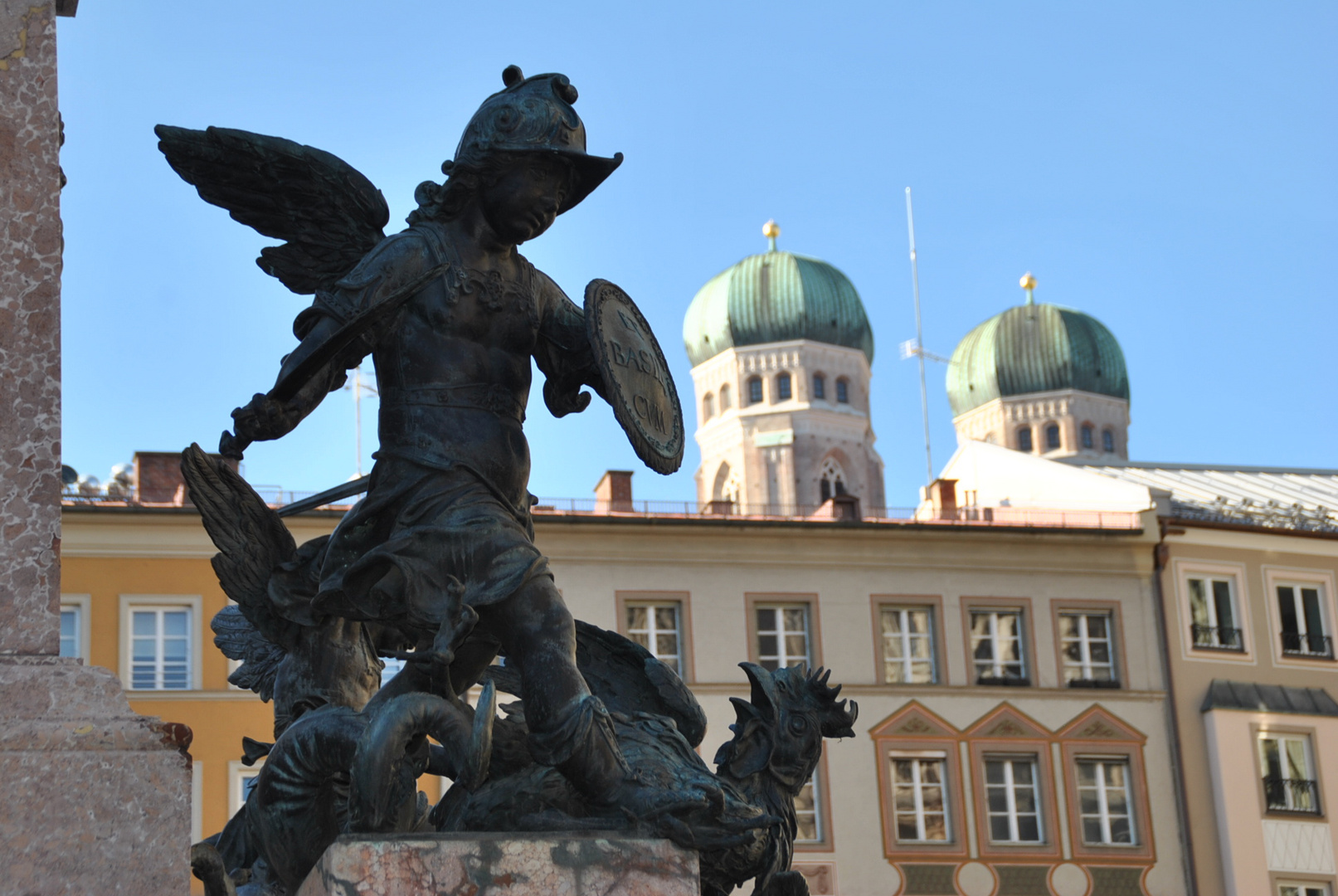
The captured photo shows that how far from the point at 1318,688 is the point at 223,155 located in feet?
127

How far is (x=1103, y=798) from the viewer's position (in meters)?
40.5

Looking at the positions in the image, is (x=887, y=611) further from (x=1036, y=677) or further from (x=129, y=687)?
(x=129, y=687)

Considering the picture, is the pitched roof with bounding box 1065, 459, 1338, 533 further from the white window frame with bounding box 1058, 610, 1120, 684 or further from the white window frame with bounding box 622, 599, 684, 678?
the white window frame with bounding box 622, 599, 684, 678

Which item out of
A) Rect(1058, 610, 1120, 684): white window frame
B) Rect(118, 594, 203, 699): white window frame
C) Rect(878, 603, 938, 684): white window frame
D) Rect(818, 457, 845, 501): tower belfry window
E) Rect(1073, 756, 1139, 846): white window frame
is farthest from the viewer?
Rect(818, 457, 845, 501): tower belfry window

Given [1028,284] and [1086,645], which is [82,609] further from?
[1028,284]

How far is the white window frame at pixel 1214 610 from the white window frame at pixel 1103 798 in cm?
263

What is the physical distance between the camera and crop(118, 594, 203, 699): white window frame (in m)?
36.5

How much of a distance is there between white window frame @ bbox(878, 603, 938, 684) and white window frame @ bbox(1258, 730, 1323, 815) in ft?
20.2

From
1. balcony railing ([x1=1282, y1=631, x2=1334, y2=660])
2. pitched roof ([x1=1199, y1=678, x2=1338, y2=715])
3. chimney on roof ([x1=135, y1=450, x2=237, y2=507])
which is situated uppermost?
chimney on roof ([x1=135, y1=450, x2=237, y2=507])

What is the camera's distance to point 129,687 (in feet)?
120

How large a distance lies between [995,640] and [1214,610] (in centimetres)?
454

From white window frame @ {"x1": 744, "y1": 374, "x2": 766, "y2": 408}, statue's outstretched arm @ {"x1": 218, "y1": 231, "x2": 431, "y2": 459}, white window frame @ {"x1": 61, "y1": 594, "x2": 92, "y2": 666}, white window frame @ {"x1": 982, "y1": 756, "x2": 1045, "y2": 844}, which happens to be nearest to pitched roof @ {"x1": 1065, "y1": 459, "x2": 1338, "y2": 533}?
white window frame @ {"x1": 982, "y1": 756, "x2": 1045, "y2": 844}

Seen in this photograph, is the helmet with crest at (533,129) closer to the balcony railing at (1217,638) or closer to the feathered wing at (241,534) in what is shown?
the feathered wing at (241,534)

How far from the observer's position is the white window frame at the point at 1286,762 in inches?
1618
